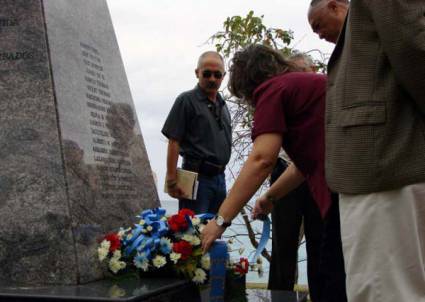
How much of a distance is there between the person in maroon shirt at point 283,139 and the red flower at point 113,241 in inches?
29.3

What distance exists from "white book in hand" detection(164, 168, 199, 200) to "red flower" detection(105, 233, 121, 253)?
101 centimetres

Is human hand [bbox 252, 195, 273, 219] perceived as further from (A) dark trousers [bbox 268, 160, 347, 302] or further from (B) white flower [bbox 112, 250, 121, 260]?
(B) white flower [bbox 112, 250, 121, 260]

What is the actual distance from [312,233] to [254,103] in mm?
1438

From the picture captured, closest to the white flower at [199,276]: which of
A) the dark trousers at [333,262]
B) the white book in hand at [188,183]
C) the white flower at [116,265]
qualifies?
the white flower at [116,265]

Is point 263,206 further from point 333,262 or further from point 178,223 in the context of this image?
point 333,262

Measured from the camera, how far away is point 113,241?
10.9 ft

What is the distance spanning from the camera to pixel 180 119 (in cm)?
451

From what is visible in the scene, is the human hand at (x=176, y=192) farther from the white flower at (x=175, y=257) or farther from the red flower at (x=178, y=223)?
the white flower at (x=175, y=257)

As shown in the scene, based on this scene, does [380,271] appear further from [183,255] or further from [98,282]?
[98,282]

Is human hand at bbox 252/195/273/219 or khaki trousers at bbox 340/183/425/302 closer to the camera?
khaki trousers at bbox 340/183/425/302

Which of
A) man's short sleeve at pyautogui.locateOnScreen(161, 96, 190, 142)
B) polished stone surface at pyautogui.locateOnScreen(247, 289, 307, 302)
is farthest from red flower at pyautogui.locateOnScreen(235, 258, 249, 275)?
man's short sleeve at pyautogui.locateOnScreen(161, 96, 190, 142)

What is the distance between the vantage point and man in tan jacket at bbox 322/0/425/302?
1883mm

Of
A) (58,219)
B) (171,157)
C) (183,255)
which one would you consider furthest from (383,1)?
(171,157)

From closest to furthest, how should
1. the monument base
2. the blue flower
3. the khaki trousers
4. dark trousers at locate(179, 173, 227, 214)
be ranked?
the khaki trousers < the monument base < the blue flower < dark trousers at locate(179, 173, 227, 214)
